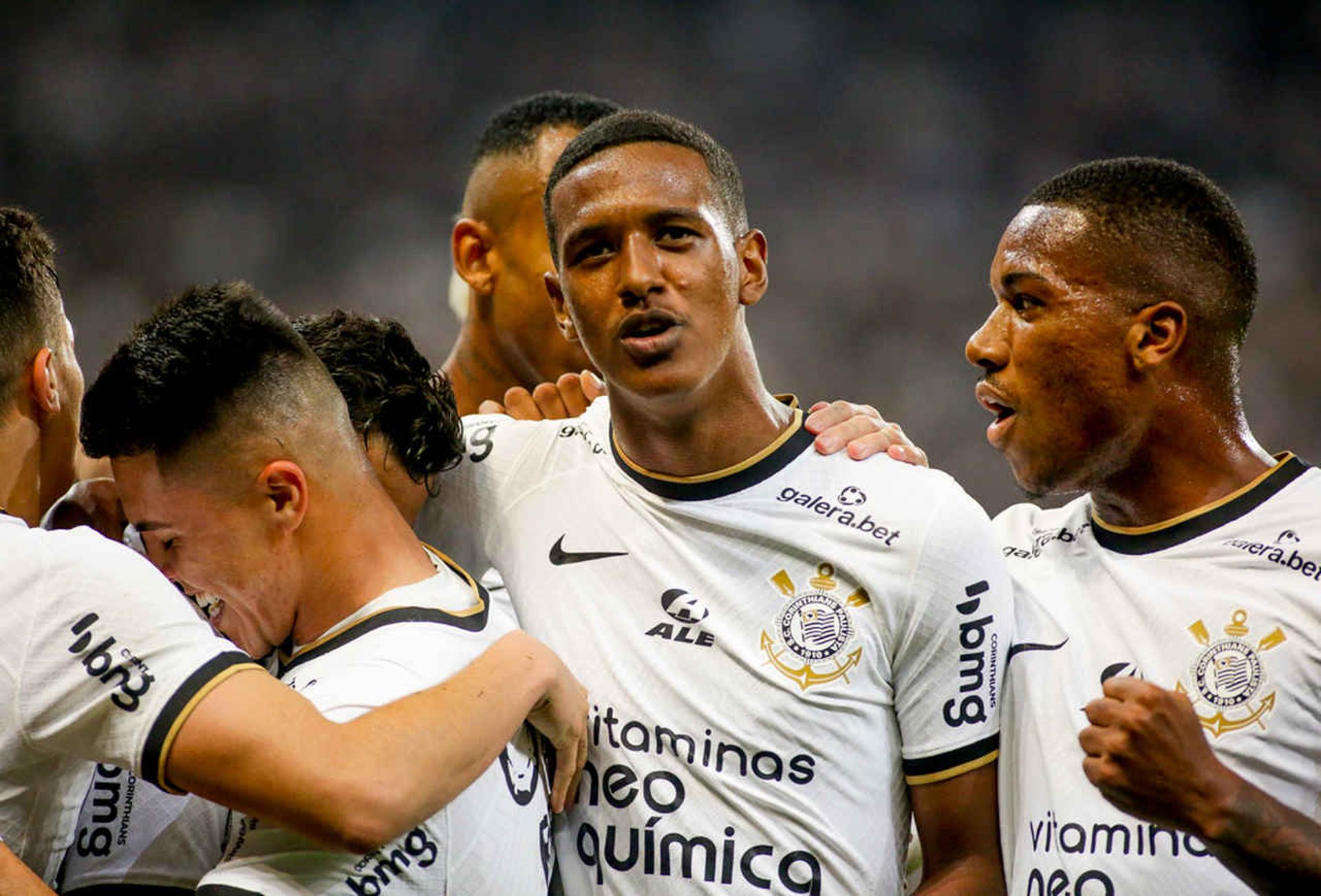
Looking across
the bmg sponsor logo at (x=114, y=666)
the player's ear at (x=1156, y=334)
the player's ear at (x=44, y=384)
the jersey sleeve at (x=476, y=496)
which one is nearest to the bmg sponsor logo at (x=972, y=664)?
the player's ear at (x=1156, y=334)

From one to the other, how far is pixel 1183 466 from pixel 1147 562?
0.65ft

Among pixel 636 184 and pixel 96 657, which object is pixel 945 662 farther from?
pixel 96 657

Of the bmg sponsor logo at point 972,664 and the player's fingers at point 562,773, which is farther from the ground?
the bmg sponsor logo at point 972,664

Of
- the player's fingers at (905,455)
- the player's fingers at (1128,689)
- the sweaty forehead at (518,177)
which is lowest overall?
the player's fingers at (1128,689)

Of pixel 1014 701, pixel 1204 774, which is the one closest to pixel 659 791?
pixel 1014 701

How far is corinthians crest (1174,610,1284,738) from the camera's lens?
2252 millimetres

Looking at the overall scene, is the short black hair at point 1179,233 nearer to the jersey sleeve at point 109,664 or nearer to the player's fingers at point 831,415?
the player's fingers at point 831,415

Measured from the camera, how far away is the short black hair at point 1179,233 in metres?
2.55

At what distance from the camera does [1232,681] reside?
7.46ft

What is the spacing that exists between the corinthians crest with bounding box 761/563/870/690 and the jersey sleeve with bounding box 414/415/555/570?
0.60m

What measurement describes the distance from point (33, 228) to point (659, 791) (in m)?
1.45

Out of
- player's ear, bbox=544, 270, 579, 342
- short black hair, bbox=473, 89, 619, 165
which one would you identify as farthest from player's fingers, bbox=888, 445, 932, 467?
short black hair, bbox=473, 89, 619, 165

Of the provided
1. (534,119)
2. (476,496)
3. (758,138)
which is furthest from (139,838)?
(758,138)

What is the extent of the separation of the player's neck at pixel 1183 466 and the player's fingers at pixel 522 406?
124 cm
